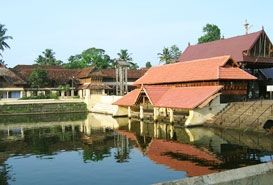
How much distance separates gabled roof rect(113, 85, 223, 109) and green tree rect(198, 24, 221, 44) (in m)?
32.2

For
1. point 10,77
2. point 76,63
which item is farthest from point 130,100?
point 76,63

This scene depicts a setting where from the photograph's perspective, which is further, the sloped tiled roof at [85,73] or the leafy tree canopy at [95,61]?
the leafy tree canopy at [95,61]

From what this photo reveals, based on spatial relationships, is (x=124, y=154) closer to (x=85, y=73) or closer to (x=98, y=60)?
(x=85, y=73)

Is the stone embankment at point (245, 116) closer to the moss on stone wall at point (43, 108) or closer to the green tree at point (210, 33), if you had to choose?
the moss on stone wall at point (43, 108)

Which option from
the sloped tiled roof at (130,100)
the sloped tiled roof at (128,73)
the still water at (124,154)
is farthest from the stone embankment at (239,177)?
the sloped tiled roof at (128,73)

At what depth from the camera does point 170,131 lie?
34125 mm

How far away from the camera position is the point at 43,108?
199 ft

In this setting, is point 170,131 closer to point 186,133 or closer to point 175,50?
point 186,133

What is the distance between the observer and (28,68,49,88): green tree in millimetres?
71312

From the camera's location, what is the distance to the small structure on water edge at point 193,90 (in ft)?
117

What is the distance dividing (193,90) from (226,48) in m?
13.9

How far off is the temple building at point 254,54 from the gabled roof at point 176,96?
29.7 feet

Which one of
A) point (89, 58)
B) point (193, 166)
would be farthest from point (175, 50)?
point (193, 166)

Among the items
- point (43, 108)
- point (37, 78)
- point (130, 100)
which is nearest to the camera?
point (130, 100)
